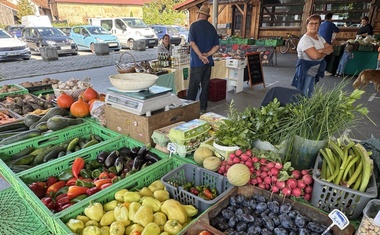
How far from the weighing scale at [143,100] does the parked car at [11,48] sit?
11.4 meters

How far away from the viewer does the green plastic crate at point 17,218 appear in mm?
1462

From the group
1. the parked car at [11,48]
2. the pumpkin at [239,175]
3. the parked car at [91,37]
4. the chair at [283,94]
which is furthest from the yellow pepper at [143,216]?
the parked car at [91,37]

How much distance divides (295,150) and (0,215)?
1902mm

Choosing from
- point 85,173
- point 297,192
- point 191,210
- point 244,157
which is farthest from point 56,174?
point 297,192

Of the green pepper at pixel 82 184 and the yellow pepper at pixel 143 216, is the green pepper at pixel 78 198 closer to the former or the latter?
the green pepper at pixel 82 184

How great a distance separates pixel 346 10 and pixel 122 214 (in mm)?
13393

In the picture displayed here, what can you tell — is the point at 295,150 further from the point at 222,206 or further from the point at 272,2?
the point at 272,2

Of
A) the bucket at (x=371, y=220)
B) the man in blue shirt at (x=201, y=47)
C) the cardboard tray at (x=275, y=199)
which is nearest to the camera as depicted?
the bucket at (x=371, y=220)

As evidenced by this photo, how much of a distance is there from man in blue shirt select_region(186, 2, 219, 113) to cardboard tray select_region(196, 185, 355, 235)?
3305mm

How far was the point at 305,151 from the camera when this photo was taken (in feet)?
4.95

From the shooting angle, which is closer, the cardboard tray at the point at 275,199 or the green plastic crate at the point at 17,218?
the cardboard tray at the point at 275,199

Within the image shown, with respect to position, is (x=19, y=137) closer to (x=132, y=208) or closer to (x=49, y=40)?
(x=132, y=208)

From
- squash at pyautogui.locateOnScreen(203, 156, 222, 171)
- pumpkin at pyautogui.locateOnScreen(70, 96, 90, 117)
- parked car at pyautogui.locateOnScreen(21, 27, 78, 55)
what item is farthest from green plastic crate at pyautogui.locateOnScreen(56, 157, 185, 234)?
parked car at pyautogui.locateOnScreen(21, 27, 78, 55)

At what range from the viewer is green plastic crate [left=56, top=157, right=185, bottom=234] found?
1261 mm
